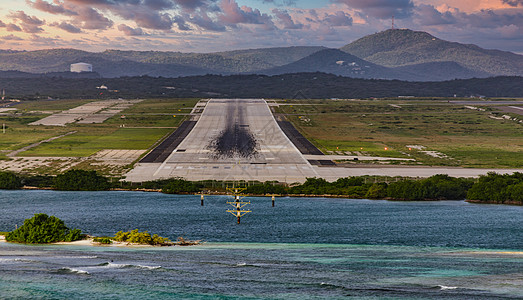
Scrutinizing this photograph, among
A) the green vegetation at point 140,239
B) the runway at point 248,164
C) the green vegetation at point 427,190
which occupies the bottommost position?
the green vegetation at point 427,190

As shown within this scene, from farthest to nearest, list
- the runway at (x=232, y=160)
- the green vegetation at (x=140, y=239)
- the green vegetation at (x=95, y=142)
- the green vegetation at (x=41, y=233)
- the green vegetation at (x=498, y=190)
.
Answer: the green vegetation at (x=95, y=142), the runway at (x=232, y=160), the green vegetation at (x=498, y=190), the green vegetation at (x=41, y=233), the green vegetation at (x=140, y=239)

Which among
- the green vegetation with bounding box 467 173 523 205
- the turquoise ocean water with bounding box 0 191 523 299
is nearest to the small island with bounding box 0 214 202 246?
the turquoise ocean water with bounding box 0 191 523 299

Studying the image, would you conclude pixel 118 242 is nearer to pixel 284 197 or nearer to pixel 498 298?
pixel 498 298

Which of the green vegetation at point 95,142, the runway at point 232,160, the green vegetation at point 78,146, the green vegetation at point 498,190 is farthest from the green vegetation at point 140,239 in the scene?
the green vegetation at point 95,142

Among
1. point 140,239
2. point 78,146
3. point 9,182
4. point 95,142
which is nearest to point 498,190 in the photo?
point 140,239

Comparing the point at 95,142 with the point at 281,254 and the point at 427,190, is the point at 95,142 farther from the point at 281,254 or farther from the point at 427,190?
the point at 281,254

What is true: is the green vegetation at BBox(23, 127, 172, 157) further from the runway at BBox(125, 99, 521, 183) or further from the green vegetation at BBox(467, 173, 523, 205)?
the green vegetation at BBox(467, 173, 523, 205)

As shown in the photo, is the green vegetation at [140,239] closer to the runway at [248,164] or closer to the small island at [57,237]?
the small island at [57,237]
